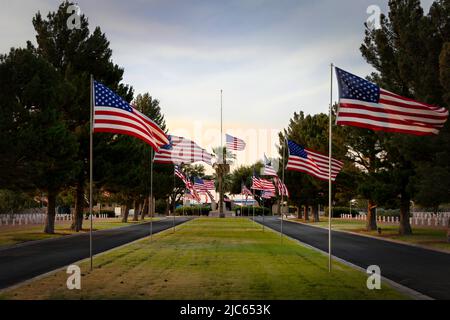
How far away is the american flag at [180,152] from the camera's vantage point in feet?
118

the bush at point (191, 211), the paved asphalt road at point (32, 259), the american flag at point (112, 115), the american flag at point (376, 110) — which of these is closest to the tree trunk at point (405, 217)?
the paved asphalt road at point (32, 259)

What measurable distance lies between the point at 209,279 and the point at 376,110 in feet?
22.1

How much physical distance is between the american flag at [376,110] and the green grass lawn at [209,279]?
4.49 m

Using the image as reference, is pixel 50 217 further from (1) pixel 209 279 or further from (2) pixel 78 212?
(1) pixel 209 279

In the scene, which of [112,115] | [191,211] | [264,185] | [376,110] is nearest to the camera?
[376,110]

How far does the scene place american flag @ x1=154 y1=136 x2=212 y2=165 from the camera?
3600 cm

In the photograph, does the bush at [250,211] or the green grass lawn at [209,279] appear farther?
the bush at [250,211]

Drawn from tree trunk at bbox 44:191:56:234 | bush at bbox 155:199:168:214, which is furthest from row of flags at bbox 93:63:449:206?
bush at bbox 155:199:168:214

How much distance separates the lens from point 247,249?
28.0 meters

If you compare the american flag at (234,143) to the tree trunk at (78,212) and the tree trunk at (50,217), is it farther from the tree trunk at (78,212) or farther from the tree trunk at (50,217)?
the tree trunk at (50,217)

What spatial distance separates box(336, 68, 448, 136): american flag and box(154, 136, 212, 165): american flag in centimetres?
1986

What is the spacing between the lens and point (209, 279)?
16391 mm

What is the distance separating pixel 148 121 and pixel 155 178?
190ft

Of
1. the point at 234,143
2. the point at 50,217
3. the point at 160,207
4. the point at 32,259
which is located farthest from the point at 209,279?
the point at 160,207
